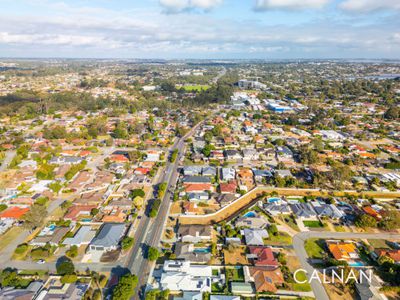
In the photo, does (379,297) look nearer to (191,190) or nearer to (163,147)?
(191,190)

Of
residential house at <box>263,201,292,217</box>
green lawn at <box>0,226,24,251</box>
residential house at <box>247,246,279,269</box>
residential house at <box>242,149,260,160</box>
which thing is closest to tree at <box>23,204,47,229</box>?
green lawn at <box>0,226,24,251</box>

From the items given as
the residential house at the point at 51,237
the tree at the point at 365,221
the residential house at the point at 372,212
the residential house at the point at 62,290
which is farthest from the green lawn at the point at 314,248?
the residential house at the point at 51,237

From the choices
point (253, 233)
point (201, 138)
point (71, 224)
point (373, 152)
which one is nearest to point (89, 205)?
point (71, 224)

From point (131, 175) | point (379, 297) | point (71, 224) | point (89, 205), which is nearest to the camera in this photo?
point (379, 297)

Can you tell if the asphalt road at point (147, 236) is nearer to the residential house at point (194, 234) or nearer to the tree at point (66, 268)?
the residential house at point (194, 234)

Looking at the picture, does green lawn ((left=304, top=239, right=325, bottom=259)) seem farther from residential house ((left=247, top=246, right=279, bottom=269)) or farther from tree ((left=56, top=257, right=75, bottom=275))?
tree ((left=56, top=257, right=75, bottom=275))

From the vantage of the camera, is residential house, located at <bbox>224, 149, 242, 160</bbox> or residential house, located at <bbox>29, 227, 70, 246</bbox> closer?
residential house, located at <bbox>29, 227, 70, 246</bbox>
